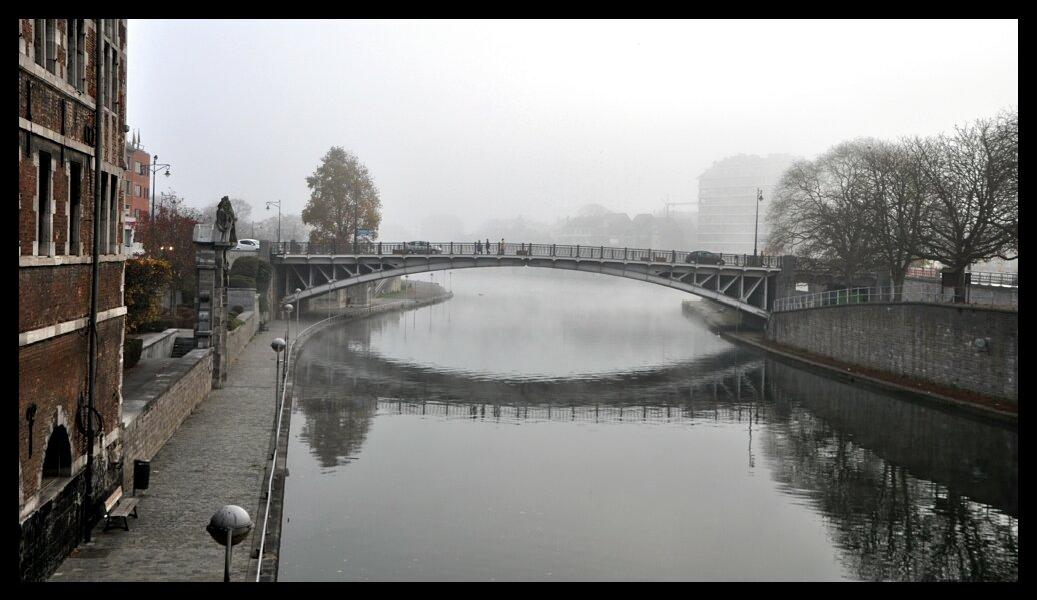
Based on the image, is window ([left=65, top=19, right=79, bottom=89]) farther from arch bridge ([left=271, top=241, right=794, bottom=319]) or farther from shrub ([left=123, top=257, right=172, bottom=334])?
arch bridge ([left=271, top=241, right=794, bottom=319])

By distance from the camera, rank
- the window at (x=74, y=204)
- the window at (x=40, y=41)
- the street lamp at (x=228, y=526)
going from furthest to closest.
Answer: the window at (x=74, y=204), the window at (x=40, y=41), the street lamp at (x=228, y=526)

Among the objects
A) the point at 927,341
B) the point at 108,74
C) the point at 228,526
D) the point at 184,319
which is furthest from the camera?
the point at 184,319

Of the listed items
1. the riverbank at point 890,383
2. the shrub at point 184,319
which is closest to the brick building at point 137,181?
the shrub at point 184,319

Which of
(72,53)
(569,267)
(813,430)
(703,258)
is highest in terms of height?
(72,53)

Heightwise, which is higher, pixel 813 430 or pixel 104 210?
pixel 104 210

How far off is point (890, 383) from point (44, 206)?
33.3m

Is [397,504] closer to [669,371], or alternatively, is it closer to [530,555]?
[530,555]

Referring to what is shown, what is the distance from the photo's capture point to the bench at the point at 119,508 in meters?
16.2

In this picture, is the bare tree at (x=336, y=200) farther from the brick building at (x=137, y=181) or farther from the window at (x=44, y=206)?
the window at (x=44, y=206)

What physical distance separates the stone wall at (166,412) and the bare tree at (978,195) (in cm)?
2751

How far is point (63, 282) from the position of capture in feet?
47.3

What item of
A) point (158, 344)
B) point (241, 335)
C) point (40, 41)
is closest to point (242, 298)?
point (241, 335)

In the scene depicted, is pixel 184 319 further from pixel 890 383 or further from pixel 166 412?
pixel 890 383

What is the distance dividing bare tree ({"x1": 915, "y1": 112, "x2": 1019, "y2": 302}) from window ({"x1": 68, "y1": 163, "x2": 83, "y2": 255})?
32.4 metres
